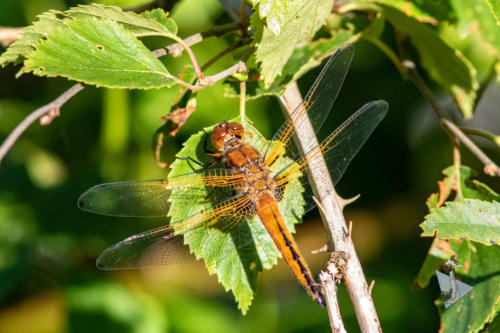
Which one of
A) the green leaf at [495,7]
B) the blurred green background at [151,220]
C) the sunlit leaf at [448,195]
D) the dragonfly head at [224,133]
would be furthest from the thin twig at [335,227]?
the blurred green background at [151,220]

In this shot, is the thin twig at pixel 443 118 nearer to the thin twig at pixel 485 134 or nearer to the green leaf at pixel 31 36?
the thin twig at pixel 485 134

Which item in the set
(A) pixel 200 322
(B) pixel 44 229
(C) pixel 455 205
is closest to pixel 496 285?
(C) pixel 455 205

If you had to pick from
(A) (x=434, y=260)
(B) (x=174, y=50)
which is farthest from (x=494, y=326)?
(B) (x=174, y=50)

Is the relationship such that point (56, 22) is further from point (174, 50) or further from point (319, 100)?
point (319, 100)

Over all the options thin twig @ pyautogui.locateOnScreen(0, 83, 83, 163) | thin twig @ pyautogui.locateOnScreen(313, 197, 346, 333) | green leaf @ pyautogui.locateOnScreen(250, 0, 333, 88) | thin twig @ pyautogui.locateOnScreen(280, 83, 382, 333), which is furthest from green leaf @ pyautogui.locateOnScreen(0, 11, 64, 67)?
thin twig @ pyautogui.locateOnScreen(313, 197, 346, 333)

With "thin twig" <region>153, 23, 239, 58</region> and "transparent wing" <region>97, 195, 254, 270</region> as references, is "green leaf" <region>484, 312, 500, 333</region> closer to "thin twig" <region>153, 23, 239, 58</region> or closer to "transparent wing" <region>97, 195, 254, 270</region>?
"transparent wing" <region>97, 195, 254, 270</region>
